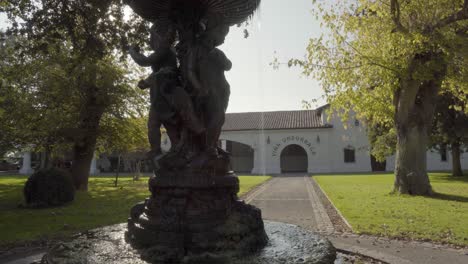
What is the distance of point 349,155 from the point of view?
38312mm

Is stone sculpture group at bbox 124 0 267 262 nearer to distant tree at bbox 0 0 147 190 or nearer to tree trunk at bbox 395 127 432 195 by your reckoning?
distant tree at bbox 0 0 147 190

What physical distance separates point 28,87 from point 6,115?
197cm

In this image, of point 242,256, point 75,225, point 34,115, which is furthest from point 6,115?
point 242,256

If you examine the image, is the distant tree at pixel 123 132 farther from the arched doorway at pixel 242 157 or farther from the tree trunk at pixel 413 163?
the arched doorway at pixel 242 157

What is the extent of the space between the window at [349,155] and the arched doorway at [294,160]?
5.07 m

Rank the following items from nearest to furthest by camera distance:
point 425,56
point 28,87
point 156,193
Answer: point 156,193 < point 425,56 < point 28,87

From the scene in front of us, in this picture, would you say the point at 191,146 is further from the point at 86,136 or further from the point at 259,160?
the point at 259,160

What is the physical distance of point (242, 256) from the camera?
11.1 feet

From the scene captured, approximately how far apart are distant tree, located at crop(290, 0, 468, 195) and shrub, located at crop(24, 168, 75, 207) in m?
9.87

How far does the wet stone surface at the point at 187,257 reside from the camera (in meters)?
3.27

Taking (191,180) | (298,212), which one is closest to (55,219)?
(298,212)

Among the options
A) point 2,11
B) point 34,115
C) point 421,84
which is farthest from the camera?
point 34,115

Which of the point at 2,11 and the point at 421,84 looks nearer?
the point at 2,11

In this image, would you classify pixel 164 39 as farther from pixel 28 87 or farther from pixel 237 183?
pixel 28 87
